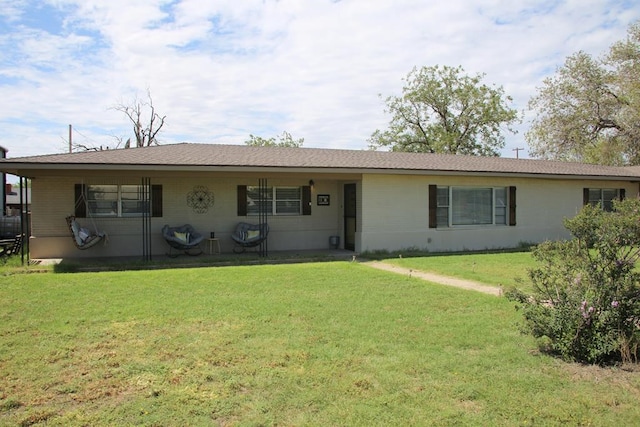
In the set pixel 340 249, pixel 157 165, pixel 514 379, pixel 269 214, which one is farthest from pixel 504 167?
pixel 514 379

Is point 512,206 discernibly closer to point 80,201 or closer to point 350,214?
point 350,214

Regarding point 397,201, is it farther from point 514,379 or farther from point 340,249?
point 514,379

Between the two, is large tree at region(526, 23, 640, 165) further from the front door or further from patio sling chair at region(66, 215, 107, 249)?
patio sling chair at region(66, 215, 107, 249)

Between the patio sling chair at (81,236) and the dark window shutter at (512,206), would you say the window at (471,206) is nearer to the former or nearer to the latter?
the dark window shutter at (512,206)

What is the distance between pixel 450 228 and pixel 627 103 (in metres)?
18.6

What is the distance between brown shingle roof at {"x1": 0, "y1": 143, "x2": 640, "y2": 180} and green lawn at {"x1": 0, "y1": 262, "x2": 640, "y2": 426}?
171 inches

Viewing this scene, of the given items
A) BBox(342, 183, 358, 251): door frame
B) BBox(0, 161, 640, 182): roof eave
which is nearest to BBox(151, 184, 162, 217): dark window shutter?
BBox(0, 161, 640, 182): roof eave

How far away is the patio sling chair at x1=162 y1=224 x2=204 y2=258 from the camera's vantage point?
43.0 ft

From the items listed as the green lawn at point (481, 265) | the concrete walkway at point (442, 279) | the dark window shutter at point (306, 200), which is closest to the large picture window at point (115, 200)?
the dark window shutter at point (306, 200)

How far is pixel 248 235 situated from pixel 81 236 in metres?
4.22

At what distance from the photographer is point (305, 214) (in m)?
15.3

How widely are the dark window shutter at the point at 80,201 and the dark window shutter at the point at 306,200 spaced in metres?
6.09

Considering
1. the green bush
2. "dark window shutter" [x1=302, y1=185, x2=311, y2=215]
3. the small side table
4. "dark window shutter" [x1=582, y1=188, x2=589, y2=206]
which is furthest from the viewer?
"dark window shutter" [x1=582, y1=188, x2=589, y2=206]

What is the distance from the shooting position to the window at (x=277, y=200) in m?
14.9
